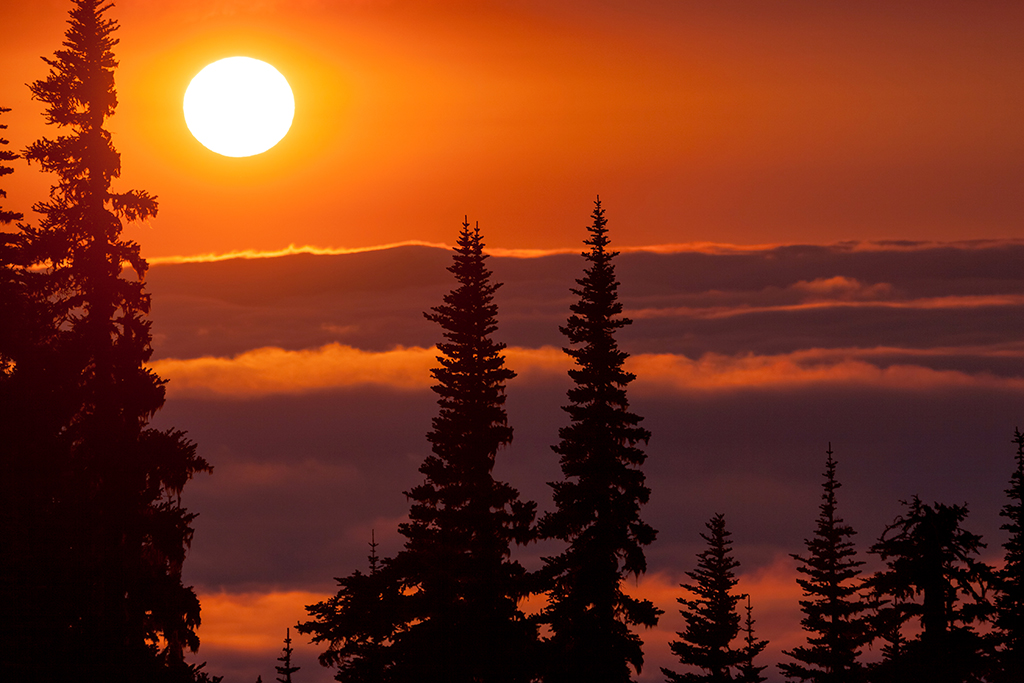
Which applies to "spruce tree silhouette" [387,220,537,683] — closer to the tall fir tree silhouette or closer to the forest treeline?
the forest treeline

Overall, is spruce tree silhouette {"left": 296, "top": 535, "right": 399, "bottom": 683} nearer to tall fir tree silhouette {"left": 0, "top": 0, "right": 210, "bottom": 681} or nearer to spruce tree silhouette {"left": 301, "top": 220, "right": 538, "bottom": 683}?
spruce tree silhouette {"left": 301, "top": 220, "right": 538, "bottom": 683}

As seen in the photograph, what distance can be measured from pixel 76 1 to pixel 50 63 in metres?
2.24

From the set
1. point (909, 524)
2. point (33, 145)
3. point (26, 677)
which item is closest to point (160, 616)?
point (26, 677)

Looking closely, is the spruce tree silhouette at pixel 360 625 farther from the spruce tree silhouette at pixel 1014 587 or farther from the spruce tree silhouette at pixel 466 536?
the spruce tree silhouette at pixel 1014 587

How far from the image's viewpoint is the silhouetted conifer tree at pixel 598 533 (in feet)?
193

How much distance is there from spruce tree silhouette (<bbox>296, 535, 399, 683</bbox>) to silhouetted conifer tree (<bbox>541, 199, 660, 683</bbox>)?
333 inches

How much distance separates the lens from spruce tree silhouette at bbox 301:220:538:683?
61562mm

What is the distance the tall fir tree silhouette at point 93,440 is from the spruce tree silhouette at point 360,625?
18.4 meters

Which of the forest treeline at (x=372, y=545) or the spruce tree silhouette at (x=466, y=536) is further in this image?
the spruce tree silhouette at (x=466, y=536)

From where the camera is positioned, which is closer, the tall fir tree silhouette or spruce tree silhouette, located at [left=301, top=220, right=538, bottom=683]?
the tall fir tree silhouette

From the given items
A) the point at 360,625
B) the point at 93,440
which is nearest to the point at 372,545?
the point at 360,625

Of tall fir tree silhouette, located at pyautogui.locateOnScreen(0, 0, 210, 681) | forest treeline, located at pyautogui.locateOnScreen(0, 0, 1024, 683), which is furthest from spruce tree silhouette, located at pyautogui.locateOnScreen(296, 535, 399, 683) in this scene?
tall fir tree silhouette, located at pyautogui.locateOnScreen(0, 0, 210, 681)

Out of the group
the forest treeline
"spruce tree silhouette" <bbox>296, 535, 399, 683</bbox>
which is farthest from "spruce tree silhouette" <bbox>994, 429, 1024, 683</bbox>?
"spruce tree silhouette" <bbox>296, 535, 399, 683</bbox>

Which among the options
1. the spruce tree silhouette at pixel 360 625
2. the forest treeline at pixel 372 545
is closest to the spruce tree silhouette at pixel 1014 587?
the forest treeline at pixel 372 545
